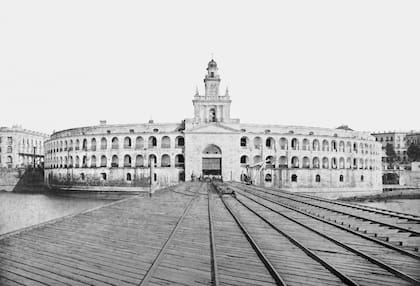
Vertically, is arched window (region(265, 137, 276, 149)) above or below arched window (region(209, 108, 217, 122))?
below

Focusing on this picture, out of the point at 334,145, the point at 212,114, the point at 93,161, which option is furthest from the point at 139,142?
the point at 334,145

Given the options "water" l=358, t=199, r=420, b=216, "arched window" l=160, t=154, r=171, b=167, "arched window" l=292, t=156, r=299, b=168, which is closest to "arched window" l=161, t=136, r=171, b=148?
"arched window" l=160, t=154, r=171, b=167

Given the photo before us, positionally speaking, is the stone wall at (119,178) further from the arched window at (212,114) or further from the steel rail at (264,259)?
the steel rail at (264,259)

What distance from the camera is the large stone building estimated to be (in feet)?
162

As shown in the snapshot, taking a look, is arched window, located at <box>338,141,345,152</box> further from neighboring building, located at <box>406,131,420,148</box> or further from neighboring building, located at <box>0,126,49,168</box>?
neighboring building, located at <box>0,126,49,168</box>

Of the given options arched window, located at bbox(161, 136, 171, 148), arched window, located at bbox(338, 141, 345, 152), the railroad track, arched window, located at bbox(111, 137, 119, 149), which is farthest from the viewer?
arched window, located at bbox(338, 141, 345, 152)

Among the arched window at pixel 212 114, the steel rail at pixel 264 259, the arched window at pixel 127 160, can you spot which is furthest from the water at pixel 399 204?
the steel rail at pixel 264 259

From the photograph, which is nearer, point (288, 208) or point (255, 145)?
point (288, 208)

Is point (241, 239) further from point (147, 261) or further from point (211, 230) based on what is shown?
point (147, 261)

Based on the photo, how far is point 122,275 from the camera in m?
5.49

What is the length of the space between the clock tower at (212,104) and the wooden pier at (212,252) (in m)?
42.2

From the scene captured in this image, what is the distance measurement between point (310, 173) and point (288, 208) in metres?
39.8

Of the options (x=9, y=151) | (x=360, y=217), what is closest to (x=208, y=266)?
(x=360, y=217)

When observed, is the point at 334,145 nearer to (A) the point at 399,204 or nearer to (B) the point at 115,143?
(A) the point at 399,204
